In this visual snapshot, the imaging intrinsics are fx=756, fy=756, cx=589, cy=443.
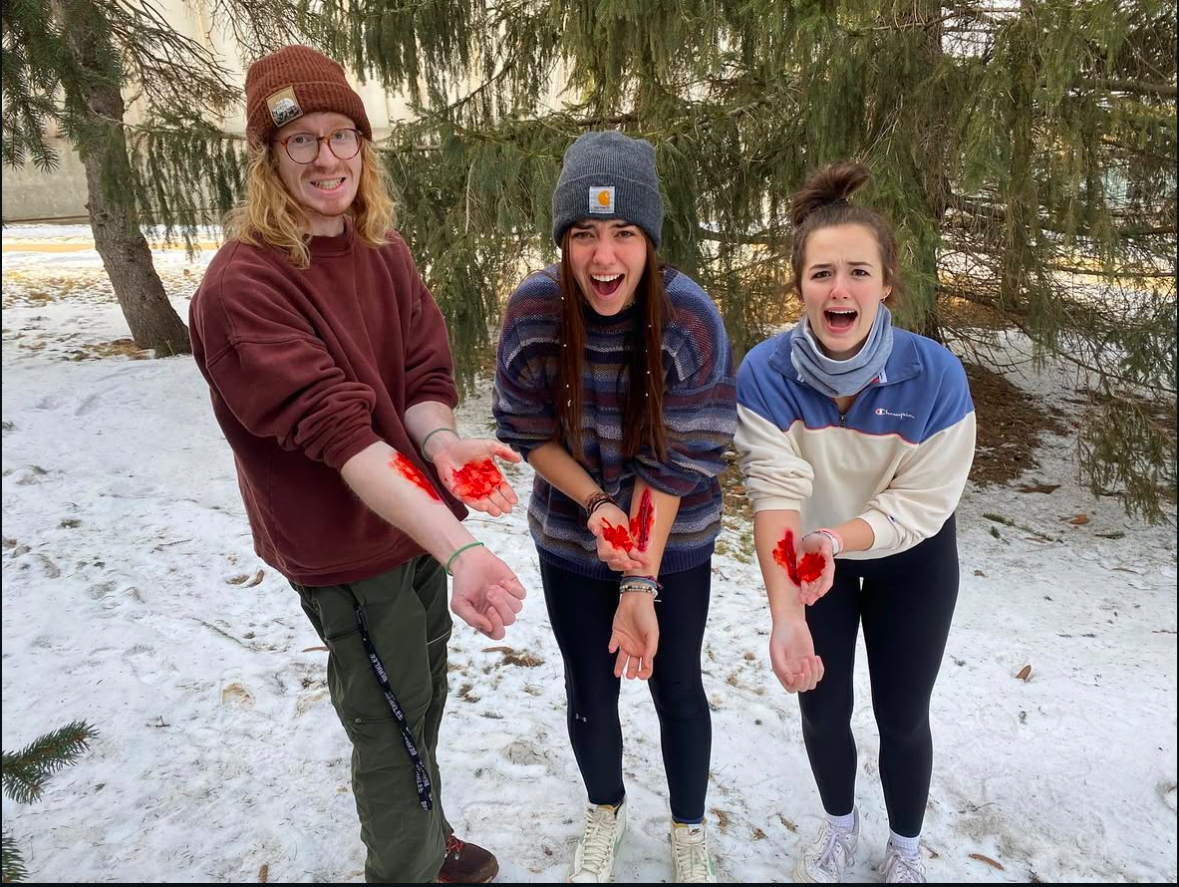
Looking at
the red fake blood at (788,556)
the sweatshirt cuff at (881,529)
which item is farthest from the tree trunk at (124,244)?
the sweatshirt cuff at (881,529)

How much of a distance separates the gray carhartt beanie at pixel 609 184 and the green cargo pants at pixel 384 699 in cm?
93

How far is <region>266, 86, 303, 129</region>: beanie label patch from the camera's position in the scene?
1516 mm

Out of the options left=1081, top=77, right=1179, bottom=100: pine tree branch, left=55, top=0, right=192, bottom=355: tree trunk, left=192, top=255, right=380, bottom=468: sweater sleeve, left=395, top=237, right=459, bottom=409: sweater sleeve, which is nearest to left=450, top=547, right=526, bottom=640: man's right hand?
left=192, top=255, right=380, bottom=468: sweater sleeve

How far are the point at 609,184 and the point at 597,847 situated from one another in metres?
1.91

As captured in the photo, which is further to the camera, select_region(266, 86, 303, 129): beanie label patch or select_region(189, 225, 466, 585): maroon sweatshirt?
select_region(266, 86, 303, 129): beanie label patch

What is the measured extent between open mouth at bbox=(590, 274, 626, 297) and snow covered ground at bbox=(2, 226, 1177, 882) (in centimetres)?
177

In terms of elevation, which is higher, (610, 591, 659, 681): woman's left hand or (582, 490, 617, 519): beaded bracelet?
(582, 490, 617, 519): beaded bracelet

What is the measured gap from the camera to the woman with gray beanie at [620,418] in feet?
5.67

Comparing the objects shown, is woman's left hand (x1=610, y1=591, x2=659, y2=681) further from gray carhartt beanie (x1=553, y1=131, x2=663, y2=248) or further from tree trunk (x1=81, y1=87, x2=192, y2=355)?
tree trunk (x1=81, y1=87, x2=192, y2=355)

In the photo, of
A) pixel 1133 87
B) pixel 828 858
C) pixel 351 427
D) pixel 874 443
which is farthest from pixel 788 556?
pixel 1133 87

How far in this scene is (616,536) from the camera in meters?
1.77

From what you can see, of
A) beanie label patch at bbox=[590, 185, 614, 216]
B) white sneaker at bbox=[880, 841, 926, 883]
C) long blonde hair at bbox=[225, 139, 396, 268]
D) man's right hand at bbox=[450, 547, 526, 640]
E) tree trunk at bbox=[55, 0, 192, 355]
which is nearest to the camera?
man's right hand at bbox=[450, 547, 526, 640]

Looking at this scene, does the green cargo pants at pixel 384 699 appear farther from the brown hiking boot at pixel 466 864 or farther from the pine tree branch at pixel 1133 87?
the pine tree branch at pixel 1133 87

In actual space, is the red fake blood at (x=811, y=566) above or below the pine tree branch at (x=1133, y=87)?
below
